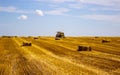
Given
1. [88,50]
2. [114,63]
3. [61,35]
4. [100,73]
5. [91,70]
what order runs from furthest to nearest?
1. [61,35]
2. [88,50]
3. [114,63]
4. [91,70]
5. [100,73]

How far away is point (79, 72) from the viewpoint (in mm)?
14375

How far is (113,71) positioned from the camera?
14680 mm

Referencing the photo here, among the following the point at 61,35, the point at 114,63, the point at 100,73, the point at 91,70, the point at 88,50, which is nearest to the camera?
the point at 100,73

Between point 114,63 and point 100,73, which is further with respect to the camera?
→ point 114,63

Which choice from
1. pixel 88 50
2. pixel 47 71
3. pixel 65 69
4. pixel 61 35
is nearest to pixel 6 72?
pixel 47 71

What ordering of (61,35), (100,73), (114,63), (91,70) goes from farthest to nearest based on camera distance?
(61,35) < (114,63) < (91,70) < (100,73)

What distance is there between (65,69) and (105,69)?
231cm

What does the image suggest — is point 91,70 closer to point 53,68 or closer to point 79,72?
point 79,72

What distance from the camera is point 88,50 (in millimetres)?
27344

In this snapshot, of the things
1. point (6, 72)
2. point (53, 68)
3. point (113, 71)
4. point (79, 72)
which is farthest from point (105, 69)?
point (6, 72)

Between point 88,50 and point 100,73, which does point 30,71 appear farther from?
point 88,50

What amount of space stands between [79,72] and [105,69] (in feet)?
6.09

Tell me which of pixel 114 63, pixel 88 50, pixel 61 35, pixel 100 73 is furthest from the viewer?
pixel 61 35

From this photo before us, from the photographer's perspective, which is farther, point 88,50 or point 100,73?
point 88,50
